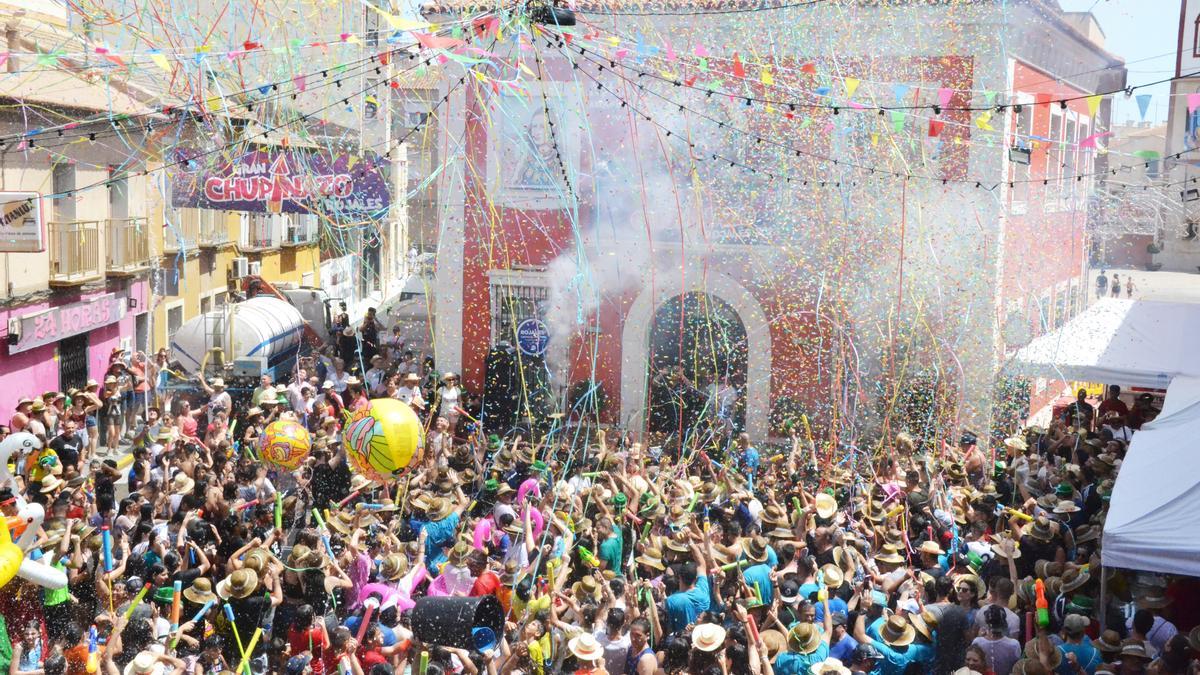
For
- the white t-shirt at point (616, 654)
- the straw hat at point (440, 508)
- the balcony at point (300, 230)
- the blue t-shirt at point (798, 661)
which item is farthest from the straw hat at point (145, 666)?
the balcony at point (300, 230)

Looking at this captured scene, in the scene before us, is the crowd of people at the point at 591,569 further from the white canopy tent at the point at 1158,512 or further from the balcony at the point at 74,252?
the balcony at the point at 74,252

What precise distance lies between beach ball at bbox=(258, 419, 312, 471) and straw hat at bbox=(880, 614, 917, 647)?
509 centimetres

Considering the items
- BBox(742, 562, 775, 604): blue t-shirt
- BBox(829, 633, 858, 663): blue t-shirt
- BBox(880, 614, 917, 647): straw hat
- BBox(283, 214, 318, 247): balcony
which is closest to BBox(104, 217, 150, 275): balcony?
BBox(283, 214, 318, 247): balcony

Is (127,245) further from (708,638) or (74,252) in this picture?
(708,638)

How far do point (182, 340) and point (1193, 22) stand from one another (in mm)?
14797

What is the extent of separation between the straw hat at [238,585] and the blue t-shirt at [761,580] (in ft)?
9.11

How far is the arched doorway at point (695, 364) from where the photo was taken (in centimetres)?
1452

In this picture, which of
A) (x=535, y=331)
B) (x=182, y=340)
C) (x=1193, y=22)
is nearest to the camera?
(x=535, y=331)

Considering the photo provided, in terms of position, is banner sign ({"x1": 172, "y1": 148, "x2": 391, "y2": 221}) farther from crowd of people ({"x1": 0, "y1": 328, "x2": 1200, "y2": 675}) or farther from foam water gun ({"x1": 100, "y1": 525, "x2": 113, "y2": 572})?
foam water gun ({"x1": 100, "y1": 525, "x2": 113, "y2": 572})

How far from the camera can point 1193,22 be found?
Result: 1783 centimetres

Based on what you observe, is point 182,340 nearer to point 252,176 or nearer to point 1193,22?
point 252,176

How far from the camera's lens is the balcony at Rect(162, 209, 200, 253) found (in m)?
20.1

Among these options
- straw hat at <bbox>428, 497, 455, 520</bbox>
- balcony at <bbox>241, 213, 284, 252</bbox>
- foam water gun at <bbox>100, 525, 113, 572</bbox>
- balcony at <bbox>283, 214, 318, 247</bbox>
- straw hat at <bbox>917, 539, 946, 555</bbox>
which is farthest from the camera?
balcony at <bbox>283, 214, 318, 247</bbox>

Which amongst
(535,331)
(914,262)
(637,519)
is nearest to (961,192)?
(914,262)
